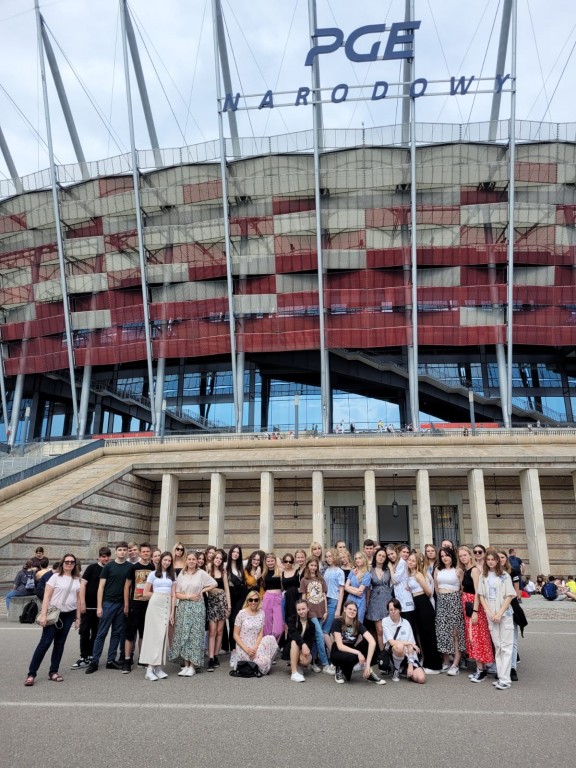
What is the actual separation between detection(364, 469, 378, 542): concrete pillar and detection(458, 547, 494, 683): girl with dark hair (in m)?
15.8

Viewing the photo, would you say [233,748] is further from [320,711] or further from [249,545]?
[249,545]

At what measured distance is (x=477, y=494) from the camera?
25.1 meters

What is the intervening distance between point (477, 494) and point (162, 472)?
14.4m

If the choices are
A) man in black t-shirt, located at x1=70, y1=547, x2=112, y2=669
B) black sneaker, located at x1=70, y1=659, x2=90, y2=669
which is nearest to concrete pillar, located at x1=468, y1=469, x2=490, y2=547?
man in black t-shirt, located at x1=70, y1=547, x2=112, y2=669

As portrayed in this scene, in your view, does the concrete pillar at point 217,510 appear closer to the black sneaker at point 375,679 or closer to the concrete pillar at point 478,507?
the concrete pillar at point 478,507

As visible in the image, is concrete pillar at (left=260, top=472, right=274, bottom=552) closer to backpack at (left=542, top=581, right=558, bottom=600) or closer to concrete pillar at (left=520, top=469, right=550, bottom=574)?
backpack at (left=542, top=581, right=558, bottom=600)

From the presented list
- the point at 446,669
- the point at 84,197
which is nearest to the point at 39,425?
the point at 84,197

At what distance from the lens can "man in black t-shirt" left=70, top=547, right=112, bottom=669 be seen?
9383 mm

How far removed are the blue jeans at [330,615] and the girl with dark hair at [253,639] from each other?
99 centimetres

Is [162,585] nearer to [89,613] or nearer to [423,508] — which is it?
[89,613]

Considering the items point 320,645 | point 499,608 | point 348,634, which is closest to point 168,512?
point 320,645

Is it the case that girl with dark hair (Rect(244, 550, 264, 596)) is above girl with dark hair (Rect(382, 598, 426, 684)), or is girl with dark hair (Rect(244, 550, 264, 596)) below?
above

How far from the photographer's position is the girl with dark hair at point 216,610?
946 centimetres

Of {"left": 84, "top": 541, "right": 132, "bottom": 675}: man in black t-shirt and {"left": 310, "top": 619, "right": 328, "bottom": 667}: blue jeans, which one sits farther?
{"left": 310, "top": 619, "right": 328, "bottom": 667}: blue jeans
